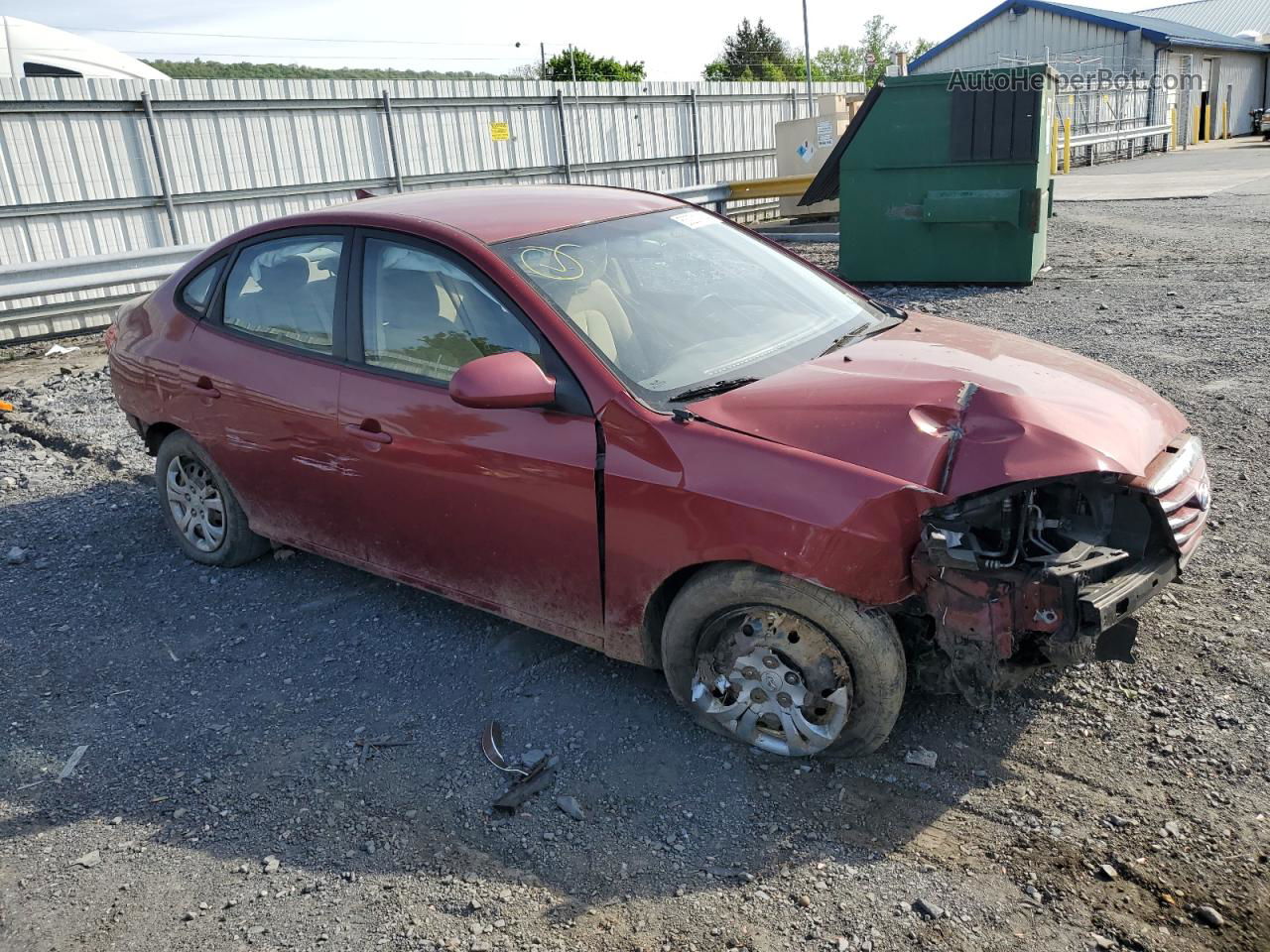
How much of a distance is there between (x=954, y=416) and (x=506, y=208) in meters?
2.01

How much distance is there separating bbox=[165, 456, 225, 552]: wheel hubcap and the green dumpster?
826 cm

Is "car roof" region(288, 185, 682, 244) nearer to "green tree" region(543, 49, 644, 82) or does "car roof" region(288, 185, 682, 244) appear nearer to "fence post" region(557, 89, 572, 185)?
"fence post" region(557, 89, 572, 185)

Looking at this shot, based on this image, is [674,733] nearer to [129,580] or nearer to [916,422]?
[916,422]

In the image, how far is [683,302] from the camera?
3826mm

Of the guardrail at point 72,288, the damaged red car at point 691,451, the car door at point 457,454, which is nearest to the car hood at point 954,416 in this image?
the damaged red car at point 691,451

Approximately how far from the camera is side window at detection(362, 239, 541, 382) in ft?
11.9

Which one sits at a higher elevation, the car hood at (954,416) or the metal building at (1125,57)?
the metal building at (1125,57)

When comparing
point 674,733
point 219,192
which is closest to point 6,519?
point 674,733

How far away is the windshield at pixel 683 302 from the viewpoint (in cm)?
350

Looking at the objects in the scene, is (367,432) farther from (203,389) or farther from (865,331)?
(865,331)

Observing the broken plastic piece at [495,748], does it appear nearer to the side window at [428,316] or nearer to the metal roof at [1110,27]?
the side window at [428,316]

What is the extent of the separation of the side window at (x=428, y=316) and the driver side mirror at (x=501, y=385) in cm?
17

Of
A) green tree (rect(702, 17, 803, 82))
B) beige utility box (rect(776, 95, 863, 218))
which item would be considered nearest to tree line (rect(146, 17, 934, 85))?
green tree (rect(702, 17, 803, 82))

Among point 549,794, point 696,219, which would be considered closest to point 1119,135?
point 696,219
